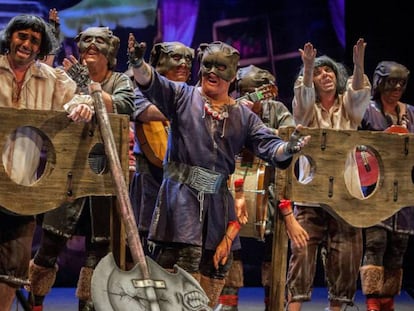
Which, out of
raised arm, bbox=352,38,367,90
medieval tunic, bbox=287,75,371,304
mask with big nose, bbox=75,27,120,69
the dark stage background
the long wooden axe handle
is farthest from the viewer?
the dark stage background

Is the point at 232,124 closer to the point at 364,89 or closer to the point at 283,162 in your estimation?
the point at 283,162

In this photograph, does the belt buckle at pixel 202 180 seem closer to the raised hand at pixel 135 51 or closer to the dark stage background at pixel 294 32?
the raised hand at pixel 135 51

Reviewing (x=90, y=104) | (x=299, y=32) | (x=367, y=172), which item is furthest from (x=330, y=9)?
(x=90, y=104)

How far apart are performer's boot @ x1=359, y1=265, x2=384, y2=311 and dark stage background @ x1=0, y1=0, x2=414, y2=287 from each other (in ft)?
6.99

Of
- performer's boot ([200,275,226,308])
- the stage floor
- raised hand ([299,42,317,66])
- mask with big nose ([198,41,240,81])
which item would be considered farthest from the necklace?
the stage floor

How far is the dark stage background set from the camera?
23.4 feet

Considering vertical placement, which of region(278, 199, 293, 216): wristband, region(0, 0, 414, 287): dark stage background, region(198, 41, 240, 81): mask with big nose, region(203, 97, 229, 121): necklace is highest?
region(0, 0, 414, 287): dark stage background

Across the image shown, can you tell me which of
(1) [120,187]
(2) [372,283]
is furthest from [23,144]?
(2) [372,283]

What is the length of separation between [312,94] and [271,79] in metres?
1.11

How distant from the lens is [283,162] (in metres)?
4.29

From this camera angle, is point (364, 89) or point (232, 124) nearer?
point (232, 124)

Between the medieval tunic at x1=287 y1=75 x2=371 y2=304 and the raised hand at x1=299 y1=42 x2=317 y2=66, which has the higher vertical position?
the raised hand at x1=299 y1=42 x2=317 y2=66

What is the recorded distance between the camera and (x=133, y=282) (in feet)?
12.8

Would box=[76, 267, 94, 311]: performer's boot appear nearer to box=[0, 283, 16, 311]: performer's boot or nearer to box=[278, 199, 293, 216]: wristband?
box=[0, 283, 16, 311]: performer's boot
